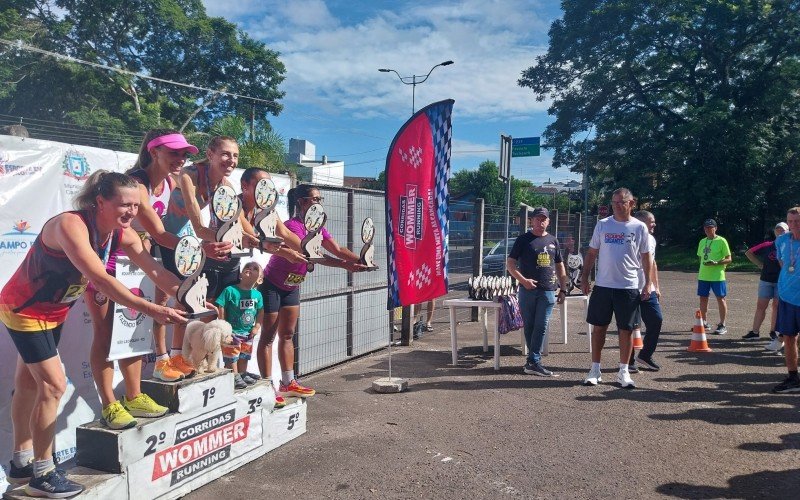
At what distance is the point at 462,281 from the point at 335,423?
5.56 m

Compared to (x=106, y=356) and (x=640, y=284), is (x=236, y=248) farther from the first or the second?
(x=640, y=284)

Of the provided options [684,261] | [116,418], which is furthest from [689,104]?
[116,418]

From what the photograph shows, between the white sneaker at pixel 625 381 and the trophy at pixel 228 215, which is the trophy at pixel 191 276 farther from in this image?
the white sneaker at pixel 625 381

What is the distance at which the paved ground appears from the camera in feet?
12.6

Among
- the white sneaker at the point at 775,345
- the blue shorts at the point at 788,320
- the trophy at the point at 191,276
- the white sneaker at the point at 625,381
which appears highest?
the trophy at the point at 191,276

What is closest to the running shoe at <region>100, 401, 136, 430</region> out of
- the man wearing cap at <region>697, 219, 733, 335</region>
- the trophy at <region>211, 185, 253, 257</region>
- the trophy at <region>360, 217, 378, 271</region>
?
the trophy at <region>211, 185, 253, 257</region>

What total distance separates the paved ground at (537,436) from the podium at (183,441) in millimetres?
144

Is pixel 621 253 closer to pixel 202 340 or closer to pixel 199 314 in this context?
pixel 202 340

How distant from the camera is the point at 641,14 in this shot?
29.8m

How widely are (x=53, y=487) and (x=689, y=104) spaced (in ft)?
106

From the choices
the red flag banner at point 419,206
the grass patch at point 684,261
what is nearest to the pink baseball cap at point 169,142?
the red flag banner at point 419,206

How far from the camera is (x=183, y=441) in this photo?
12.0 feet

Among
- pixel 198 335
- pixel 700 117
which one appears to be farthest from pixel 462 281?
pixel 700 117

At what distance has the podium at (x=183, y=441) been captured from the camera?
326 cm
